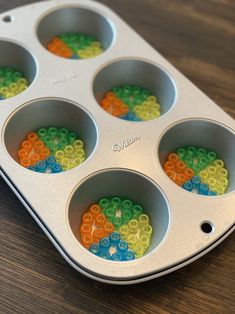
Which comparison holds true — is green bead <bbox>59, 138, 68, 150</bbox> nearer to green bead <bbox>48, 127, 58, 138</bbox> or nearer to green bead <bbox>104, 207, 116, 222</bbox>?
green bead <bbox>48, 127, 58, 138</bbox>

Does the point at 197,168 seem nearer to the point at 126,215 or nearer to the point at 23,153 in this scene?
the point at 126,215

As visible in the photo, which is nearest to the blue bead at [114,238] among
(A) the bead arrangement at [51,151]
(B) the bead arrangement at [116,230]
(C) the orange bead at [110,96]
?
(B) the bead arrangement at [116,230]

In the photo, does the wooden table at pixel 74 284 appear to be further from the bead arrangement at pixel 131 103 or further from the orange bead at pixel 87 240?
the bead arrangement at pixel 131 103

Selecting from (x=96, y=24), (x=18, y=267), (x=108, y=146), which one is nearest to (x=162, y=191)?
(x=108, y=146)

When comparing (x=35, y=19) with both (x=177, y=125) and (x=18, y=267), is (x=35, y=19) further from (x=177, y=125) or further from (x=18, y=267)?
(x=18, y=267)

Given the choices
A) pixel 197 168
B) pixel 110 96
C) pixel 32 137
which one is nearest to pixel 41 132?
pixel 32 137

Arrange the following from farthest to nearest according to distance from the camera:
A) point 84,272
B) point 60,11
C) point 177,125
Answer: point 60,11 < point 177,125 < point 84,272
